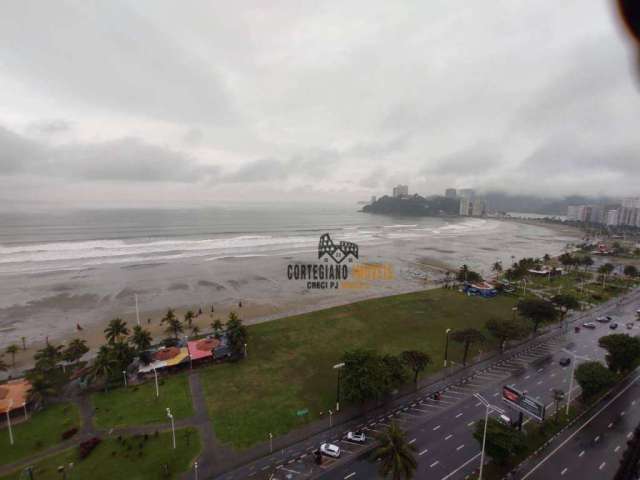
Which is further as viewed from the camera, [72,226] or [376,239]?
[72,226]

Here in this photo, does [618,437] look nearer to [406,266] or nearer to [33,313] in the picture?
[406,266]

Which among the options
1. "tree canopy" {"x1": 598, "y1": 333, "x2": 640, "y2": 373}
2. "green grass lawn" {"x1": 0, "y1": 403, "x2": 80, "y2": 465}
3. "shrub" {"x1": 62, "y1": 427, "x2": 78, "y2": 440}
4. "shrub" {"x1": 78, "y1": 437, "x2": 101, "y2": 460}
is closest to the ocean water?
"green grass lawn" {"x1": 0, "y1": 403, "x2": 80, "y2": 465}

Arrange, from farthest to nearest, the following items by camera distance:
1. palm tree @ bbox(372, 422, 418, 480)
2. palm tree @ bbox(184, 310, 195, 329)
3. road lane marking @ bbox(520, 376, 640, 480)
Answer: palm tree @ bbox(184, 310, 195, 329), road lane marking @ bbox(520, 376, 640, 480), palm tree @ bbox(372, 422, 418, 480)

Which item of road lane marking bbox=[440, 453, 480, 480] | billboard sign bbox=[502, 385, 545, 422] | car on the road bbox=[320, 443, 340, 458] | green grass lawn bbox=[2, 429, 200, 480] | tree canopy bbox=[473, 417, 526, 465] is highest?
billboard sign bbox=[502, 385, 545, 422]

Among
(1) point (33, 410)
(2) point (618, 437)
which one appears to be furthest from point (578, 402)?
(1) point (33, 410)

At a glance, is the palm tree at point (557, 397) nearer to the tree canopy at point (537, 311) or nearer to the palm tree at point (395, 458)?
the tree canopy at point (537, 311)

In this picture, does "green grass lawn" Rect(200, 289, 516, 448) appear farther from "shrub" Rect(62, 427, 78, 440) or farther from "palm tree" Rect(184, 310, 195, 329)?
"shrub" Rect(62, 427, 78, 440)

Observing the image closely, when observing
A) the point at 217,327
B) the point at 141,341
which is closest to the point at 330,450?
the point at 217,327
